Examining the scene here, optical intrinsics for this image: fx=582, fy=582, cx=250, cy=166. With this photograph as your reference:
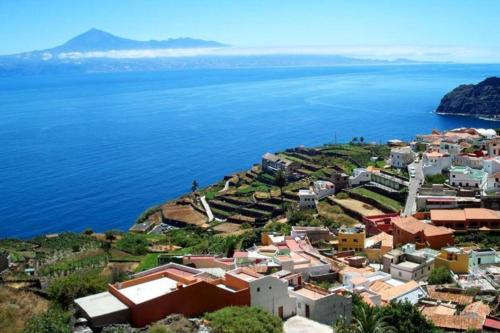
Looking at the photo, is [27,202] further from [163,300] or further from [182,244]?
[163,300]

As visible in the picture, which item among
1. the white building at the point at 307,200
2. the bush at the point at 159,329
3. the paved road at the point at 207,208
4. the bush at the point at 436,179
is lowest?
the paved road at the point at 207,208

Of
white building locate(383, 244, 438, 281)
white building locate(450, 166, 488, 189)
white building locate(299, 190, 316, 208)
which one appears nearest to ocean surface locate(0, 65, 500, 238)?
white building locate(299, 190, 316, 208)

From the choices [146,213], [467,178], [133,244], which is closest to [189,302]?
[133,244]

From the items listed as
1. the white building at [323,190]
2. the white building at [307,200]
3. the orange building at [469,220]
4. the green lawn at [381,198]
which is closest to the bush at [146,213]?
the white building at [307,200]

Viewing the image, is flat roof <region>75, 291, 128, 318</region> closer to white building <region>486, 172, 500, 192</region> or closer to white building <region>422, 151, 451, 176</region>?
white building <region>486, 172, 500, 192</region>

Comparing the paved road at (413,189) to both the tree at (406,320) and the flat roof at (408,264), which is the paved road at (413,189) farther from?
the tree at (406,320)
